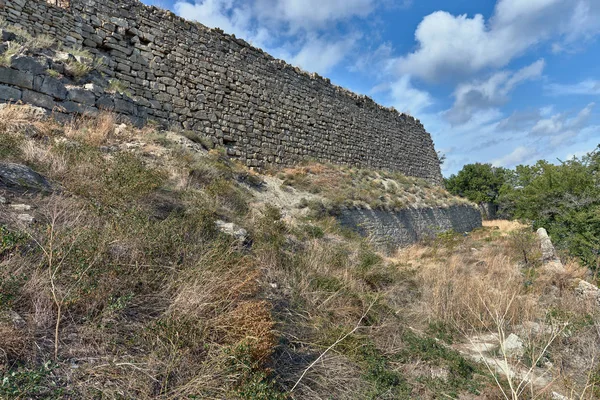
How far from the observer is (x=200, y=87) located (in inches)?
398

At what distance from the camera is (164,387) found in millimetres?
2002

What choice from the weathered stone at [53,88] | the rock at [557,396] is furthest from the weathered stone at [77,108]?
the rock at [557,396]

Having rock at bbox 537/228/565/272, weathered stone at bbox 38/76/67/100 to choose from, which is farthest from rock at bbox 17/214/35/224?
rock at bbox 537/228/565/272

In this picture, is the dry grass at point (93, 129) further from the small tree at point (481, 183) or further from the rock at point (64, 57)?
the small tree at point (481, 183)

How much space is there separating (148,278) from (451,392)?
2.86 m

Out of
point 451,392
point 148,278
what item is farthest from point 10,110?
point 451,392

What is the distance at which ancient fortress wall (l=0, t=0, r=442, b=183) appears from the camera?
7.51 m

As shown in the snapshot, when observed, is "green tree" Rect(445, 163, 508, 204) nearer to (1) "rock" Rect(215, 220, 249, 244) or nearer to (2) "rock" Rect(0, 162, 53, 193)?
(1) "rock" Rect(215, 220, 249, 244)

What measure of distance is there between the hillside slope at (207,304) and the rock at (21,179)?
0.06ft

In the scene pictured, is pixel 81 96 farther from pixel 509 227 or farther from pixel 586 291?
pixel 509 227

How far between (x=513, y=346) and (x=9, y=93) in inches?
342

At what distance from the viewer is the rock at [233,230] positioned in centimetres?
459

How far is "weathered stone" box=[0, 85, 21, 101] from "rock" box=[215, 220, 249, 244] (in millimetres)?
4548

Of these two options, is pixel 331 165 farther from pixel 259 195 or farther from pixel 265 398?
pixel 265 398
